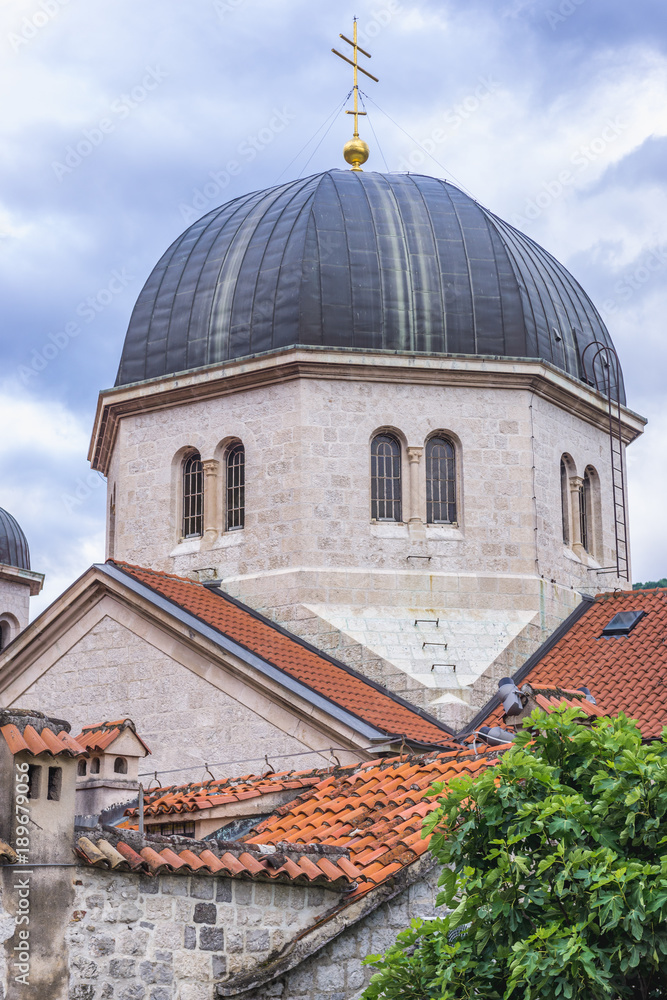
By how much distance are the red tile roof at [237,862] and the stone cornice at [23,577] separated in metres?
25.5

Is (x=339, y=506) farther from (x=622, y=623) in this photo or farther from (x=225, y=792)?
(x=225, y=792)

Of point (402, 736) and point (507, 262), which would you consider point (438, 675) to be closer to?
point (402, 736)

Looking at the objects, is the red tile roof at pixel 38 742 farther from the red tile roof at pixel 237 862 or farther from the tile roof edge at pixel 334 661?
the tile roof edge at pixel 334 661

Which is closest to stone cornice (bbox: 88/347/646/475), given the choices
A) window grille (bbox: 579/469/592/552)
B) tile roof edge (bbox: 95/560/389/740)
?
window grille (bbox: 579/469/592/552)

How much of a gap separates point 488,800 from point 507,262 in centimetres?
1661

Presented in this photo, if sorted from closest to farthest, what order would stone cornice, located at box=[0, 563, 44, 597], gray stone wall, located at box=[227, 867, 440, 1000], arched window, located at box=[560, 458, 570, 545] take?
gray stone wall, located at box=[227, 867, 440, 1000]
arched window, located at box=[560, 458, 570, 545]
stone cornice, located at box=[0, 563, 44, 597]

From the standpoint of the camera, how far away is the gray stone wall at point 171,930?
1070 cm

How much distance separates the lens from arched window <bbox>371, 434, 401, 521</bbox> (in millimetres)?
23562

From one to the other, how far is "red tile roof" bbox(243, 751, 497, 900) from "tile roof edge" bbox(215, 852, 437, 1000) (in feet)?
0.30

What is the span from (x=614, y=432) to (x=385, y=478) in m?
5.07

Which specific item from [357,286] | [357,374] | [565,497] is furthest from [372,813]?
[357,286]

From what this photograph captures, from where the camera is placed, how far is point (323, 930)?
1179 centimetres

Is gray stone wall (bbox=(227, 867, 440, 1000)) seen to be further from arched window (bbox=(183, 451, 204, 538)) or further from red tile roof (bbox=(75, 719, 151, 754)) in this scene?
arched window (bbox=(183, 451, 204, 538))

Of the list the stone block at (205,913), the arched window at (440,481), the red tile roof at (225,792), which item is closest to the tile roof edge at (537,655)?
the arched window at (440,481)
